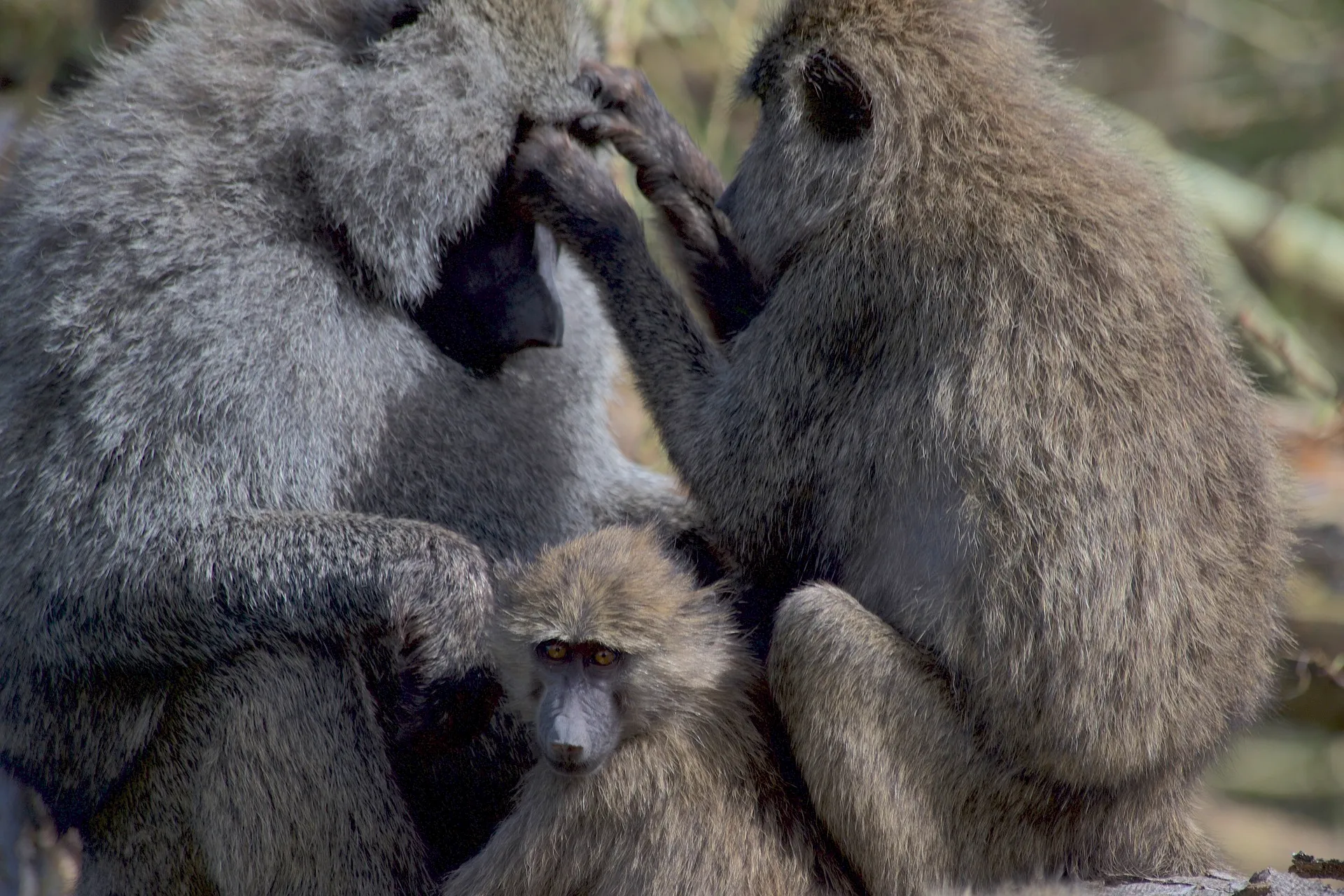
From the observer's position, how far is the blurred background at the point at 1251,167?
20.0 feet

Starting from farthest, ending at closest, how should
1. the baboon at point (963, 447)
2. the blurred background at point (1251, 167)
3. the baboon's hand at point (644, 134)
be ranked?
the blurred background at point (1251, 167), the baboon's hand at point (644, 134), the baboon at point (963, 447)

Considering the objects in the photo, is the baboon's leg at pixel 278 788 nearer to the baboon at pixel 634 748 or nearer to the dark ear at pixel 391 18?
the baboon at pixel 634 748

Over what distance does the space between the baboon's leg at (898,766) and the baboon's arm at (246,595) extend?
0.87 m

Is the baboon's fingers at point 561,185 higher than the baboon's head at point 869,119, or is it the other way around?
the baboon's head at point 869,119

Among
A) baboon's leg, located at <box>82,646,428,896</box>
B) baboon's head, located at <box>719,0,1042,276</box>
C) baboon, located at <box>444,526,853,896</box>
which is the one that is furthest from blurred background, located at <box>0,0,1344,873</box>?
baboon's leg, located at <box>82,646,428,896</box>

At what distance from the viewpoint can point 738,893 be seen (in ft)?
10.6

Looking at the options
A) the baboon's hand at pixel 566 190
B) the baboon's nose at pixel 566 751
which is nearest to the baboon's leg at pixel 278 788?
the baboon's nose at pixel 566 751

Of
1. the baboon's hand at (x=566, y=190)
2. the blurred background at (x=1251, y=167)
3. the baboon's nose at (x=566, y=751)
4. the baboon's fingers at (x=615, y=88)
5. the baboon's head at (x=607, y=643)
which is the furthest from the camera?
the blurred background at (x=1251, y=167)

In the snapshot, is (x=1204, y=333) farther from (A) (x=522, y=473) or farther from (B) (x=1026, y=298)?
(A) (x=522, y=473)

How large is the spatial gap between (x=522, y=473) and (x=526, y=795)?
1.03 meters

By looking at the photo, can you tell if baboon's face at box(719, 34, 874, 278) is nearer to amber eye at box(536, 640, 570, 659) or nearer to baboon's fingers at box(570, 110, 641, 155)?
baboon's fingers at box(570, 110, 641, 155)

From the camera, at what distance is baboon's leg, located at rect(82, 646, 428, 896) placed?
340cm

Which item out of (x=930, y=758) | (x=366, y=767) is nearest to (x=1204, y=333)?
(x=930, y=758)

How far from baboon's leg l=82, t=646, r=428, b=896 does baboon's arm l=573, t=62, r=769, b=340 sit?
4.36ft
